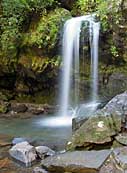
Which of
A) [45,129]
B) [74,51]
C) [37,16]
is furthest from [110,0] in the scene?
[45,129]

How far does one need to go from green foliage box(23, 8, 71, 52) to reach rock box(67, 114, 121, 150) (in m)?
3.80

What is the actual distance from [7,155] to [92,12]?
5.07 m

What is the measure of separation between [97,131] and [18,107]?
186 inches

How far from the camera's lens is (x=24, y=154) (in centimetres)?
561

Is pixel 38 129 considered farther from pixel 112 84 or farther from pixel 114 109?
pixel 114 109

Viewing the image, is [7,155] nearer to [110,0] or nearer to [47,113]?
[47,113]

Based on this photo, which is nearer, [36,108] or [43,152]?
[43,152]

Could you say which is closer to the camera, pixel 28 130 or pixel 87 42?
pixel 28 130

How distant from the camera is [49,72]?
9750 mm

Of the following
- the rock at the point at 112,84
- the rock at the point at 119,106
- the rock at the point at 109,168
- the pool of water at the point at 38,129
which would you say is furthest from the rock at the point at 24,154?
the rock at the point at 112,84

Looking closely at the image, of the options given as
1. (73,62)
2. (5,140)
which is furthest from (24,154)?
(73,62)

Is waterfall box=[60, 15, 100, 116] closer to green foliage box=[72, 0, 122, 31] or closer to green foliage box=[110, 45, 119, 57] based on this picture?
green foliage box=[72, 0, 122, 31]

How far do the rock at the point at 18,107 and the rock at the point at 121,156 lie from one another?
511 centimetres

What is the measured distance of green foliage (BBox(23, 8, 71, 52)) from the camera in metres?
9.10
